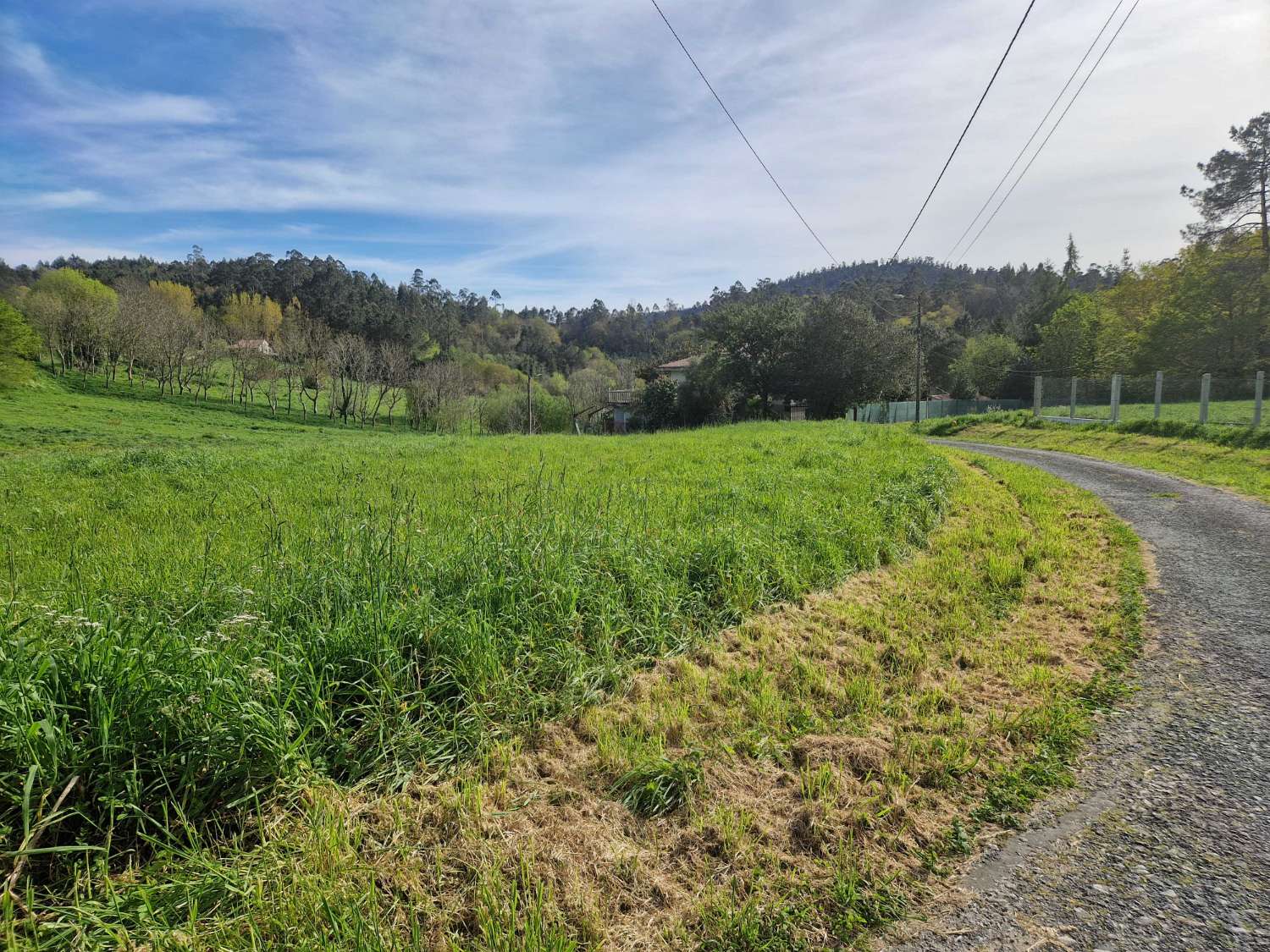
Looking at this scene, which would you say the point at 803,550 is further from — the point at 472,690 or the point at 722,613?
the point at 472,690

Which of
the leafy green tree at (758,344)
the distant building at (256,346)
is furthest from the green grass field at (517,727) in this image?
the distant building at (256,346)

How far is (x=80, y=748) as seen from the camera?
2100 mm

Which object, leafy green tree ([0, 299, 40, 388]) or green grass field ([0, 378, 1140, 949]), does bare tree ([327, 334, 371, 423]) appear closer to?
leafy green tree ([0, 299, 40, 388])

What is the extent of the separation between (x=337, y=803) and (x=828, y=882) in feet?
6.51

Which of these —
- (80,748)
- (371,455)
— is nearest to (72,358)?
(371,455)

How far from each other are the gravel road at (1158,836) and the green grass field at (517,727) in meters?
0.19

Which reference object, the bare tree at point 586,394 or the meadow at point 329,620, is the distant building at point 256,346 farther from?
the meadow at point 329,620

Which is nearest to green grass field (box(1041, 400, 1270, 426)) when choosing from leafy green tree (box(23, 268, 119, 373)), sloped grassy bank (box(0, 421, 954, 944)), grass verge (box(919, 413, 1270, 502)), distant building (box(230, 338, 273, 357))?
grass verge (box(919, 413, 1270, 502))

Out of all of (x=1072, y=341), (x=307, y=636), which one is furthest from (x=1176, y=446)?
(x=1072, y=341)

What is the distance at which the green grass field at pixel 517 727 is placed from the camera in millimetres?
1997

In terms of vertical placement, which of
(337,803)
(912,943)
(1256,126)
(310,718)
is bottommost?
(912,943)

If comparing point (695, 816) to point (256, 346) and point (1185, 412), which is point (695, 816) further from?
point (256, 346)

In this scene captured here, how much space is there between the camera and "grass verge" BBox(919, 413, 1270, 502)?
38.2 ft

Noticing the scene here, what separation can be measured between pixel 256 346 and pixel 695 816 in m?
72.1
